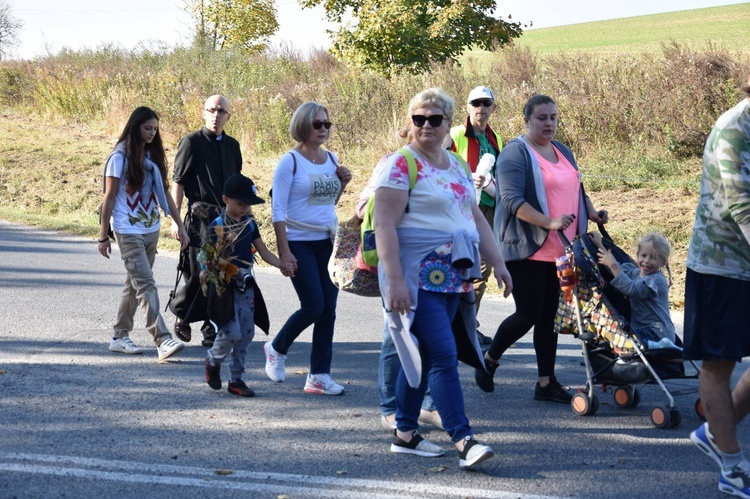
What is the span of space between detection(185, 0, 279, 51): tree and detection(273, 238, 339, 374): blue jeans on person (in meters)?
34.5

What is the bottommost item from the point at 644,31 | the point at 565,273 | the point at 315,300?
the point at 315,300

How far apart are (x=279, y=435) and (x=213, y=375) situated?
1008 mm

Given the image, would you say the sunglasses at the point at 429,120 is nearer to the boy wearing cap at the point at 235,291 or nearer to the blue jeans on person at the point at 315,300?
the boy wearing cap at the point at 235,291

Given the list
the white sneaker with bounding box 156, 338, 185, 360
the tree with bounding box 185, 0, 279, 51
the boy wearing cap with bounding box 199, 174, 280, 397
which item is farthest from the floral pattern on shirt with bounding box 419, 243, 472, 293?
the tree with bounding box 185, 0, 279, 51

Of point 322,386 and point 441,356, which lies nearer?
point 441,356

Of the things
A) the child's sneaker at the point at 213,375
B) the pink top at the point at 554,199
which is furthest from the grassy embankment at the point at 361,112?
the child's sneaker at the point at 213,375

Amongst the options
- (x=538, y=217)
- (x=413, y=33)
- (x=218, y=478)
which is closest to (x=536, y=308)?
(x=538, y=217)

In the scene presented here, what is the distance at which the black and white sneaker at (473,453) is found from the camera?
16.4 ft

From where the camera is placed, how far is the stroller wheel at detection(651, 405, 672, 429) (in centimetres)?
598

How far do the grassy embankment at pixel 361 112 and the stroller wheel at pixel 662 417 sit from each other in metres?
4.79

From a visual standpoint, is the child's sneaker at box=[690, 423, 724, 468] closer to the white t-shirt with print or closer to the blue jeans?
the blue jeans

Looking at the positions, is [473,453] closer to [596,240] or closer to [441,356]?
[441,356]

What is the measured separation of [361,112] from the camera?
21.3 metres

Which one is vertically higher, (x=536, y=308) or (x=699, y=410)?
(x=536, y=308)
